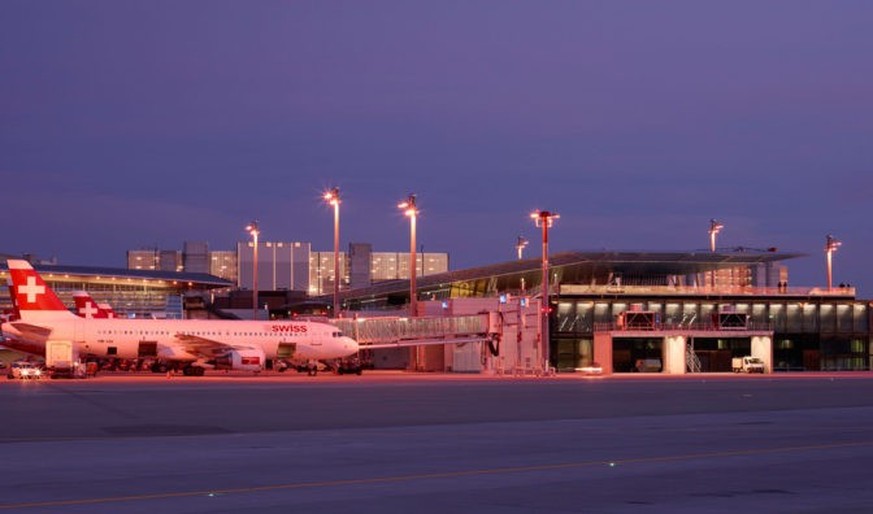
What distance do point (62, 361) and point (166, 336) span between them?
33.7 feet

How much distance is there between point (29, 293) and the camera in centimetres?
8581

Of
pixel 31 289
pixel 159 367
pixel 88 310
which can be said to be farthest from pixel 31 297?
pixel 88 310

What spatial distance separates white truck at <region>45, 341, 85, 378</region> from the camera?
252ft

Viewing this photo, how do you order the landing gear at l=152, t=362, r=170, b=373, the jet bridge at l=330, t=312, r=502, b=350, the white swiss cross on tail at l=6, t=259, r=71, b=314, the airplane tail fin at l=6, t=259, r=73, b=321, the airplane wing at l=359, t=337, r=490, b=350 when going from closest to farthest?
the airplane tail fin at l=6, t=259, r=73, b=321 < the white swiss cross on tail at l=6, t=259, r=71, b=314 < the airplane wing at l=359, t=337, r=490, b=350 < the jet bridge at l=330, t=312, r=502, b=350 < the landing gear at l=152, t=362, r=170, b=373

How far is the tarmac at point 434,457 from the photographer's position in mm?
16469

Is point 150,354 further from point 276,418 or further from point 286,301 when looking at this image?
point 286,301

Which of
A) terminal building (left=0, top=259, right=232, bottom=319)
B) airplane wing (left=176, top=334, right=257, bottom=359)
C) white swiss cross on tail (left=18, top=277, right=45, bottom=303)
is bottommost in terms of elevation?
airplane wing (left=176, top=334, right=257, bottom=359)

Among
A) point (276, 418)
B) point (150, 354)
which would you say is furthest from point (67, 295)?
point (276, 418)

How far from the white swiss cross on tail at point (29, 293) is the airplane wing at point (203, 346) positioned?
26.8ft

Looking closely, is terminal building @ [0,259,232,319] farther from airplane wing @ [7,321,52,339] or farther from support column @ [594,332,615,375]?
support column @ [594,332,615,375]

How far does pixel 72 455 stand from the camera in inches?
903

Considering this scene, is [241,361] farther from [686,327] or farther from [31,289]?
[686,327]

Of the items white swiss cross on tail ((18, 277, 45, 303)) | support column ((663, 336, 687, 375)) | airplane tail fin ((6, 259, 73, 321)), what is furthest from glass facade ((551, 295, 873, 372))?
white swiss cross on tail ((18, 277, 45, 303))

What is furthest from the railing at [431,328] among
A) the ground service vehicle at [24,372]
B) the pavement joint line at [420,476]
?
the pavement joint line at [420,476]
